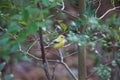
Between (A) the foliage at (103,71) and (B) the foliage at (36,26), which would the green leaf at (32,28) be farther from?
(A) the foliage at (103,71)

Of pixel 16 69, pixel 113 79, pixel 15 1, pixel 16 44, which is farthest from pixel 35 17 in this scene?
pixel 16 69

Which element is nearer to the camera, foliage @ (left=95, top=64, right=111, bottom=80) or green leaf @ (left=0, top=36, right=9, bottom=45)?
green leaf @ (left=0, top=36, right=9, bottom=45)

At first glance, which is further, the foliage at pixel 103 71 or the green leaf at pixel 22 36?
the foliage at pixel 103 71

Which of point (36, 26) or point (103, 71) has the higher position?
point (36, 26)

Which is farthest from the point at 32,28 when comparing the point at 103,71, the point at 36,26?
the point at 103,71

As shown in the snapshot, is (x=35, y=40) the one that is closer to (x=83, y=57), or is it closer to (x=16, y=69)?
(x=83, y=57)

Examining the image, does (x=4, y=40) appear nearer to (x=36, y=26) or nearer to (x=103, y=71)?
(x=36, y=26)

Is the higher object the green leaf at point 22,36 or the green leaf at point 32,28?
the green leaf at point 32,28

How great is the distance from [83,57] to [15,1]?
0.36m

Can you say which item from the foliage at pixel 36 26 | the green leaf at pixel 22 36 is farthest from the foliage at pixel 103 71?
the green leaf at pixel 22 36

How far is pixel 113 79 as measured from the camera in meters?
1.77

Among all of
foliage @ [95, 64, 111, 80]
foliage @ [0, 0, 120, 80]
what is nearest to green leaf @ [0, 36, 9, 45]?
foliage @ [0, 0, 120, 80]

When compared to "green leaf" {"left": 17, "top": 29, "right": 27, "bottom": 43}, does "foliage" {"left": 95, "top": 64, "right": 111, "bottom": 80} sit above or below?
below

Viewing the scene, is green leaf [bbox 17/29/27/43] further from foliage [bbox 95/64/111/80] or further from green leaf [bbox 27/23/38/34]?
foliage [bbox 95/64/111/80]
